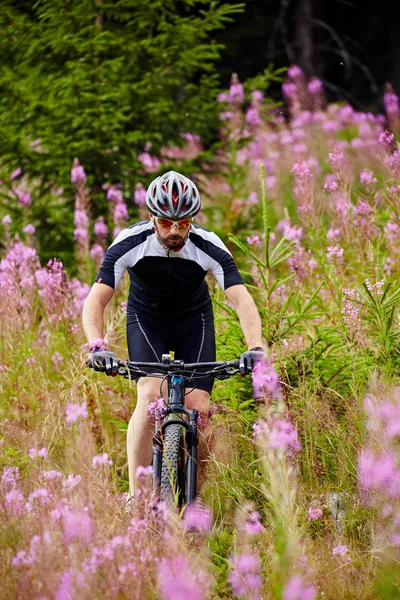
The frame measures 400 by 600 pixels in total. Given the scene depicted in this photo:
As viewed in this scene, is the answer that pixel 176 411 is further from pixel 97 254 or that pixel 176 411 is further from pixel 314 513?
pixel 97 254

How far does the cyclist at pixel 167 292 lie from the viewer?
405 centimetres

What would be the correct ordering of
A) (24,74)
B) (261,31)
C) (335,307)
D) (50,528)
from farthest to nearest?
(261,31) < (24,74) < (335,307) < (50,528)

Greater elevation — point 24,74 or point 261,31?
point 261,31

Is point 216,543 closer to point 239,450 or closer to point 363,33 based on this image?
point 239,450

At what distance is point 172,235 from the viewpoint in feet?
13.4

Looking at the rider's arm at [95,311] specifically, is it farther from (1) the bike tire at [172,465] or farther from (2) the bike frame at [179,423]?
(1) the bike tire at [172,465]

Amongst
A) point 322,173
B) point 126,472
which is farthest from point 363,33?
point 126,472

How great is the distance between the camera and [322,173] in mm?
11109

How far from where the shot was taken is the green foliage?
7.96m

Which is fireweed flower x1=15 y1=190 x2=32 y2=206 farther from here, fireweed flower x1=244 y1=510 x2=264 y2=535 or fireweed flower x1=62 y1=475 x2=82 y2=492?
fireweed flower x1=62 y1=475 x2=82 y2=492

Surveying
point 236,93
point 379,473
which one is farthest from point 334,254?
point 236,93

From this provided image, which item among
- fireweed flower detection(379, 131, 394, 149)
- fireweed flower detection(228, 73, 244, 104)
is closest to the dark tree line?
fireweed flower detection(228, 73, 244, 104)

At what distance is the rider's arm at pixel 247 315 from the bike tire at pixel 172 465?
0.59m

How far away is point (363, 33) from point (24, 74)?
1560 cm
